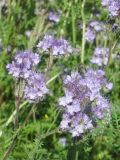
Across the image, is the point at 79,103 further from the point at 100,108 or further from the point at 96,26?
the point at 96,26

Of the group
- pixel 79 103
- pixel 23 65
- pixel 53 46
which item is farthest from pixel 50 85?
pixel 79 103

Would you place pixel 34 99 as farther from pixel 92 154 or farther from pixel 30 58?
pixel 92 154

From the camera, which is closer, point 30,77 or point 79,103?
point 79,103

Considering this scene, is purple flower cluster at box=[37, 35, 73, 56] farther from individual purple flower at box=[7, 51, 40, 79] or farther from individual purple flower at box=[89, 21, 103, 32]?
individual purple flower at box=[89, 21, 103, 32]

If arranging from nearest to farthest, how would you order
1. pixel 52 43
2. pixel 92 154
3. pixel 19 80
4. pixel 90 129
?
pixel 90 129 < pixel 19 80 < pixel 52 43 < pixel 92 154

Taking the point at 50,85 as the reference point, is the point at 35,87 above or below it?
above

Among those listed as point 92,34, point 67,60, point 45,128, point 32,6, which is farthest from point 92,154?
point 32,6

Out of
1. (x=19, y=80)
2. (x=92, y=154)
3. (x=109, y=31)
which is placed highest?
(x=109, y=31)

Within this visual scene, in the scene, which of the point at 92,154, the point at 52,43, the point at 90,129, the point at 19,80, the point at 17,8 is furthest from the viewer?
the point at 17,8
